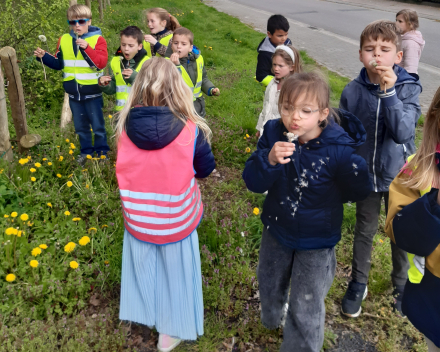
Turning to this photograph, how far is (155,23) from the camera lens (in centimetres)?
460

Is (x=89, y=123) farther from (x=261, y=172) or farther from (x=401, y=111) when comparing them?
(x=401, y=111)

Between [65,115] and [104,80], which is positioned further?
[65,115]

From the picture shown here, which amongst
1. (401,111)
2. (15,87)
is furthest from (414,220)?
(15,87)

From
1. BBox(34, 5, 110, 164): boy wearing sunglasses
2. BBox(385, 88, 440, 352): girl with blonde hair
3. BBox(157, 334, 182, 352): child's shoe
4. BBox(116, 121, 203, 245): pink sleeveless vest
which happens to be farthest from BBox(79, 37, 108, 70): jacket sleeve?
BBox(385, 88, 440, 352): girl with blonde hair

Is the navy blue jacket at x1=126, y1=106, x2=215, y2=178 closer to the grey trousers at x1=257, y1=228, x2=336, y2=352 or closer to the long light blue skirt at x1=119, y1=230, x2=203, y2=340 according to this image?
the long light blue skirt at x1=119, y1=230, x2=203, y2=340

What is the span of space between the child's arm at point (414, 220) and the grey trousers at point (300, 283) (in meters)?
0.54

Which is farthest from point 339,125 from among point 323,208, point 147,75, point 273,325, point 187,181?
point 273,325

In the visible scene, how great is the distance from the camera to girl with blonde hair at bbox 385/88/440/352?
1422 millimetres

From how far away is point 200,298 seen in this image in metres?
2.32

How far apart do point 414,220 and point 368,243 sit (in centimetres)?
121

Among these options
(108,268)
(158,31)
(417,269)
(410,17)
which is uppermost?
(410,17)

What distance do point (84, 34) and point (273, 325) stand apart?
3.60 metres

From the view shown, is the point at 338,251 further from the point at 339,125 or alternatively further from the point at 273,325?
the point at 339,125

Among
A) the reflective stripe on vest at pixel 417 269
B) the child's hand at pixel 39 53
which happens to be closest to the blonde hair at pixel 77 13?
the child's hand at pixel 39 53
